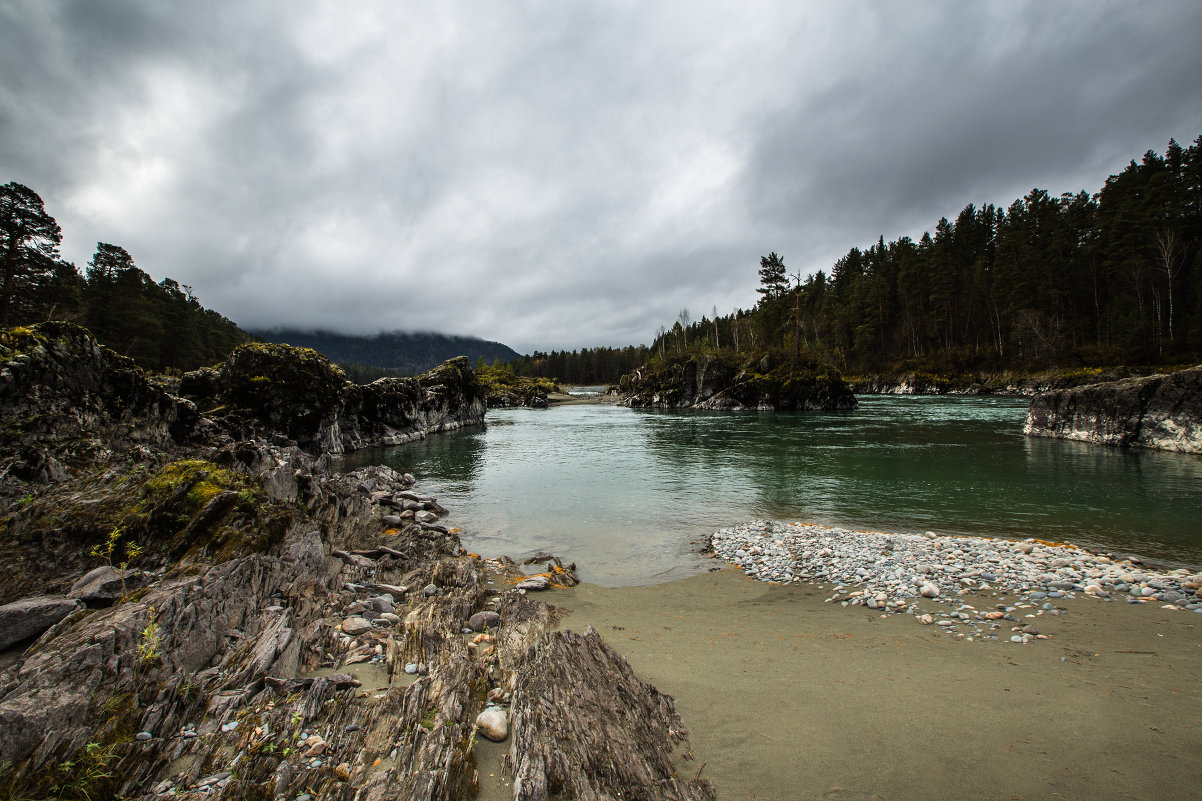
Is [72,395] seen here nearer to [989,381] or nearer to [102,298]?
[102,298]

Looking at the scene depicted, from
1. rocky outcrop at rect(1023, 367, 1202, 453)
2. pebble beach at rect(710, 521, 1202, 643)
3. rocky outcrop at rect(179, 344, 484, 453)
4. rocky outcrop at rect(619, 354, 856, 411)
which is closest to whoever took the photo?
pebble beach at rect(710, 521, 1202, 643)

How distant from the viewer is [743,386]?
230 feet

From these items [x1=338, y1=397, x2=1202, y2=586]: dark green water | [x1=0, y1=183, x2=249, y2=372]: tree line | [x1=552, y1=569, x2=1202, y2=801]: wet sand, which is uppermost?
[x1=0, y1=183, x2=249, y2=372]: tree line

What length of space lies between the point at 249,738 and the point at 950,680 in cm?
765

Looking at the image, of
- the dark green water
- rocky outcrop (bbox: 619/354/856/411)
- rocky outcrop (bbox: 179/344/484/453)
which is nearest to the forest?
rocky outcrop (bbox: 619/354/856/411)

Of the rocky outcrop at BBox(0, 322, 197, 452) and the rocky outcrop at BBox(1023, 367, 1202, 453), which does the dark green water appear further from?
the rocky outcrop at BBox(0, 322, 197, 452)

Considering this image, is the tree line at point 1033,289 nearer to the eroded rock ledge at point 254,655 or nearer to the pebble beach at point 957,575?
the pebble beach at point 957,575

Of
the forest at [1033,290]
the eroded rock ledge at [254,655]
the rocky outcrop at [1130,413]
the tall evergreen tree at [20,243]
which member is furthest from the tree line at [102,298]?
the forest at [1033,290]

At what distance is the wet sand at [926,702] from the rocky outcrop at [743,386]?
196 ft

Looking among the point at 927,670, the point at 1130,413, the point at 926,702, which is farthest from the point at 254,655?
the point at 1130,413

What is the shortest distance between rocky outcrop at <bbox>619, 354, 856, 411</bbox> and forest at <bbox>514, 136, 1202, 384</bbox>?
513 centimetres

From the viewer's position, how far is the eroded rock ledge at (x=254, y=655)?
3.66 m

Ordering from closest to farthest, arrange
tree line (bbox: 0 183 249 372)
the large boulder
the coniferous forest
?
1. the large boulder
2. tree line (bbox: 0 183 249 372)
3. the coniferous forest

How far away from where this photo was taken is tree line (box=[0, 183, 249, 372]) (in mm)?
31516
